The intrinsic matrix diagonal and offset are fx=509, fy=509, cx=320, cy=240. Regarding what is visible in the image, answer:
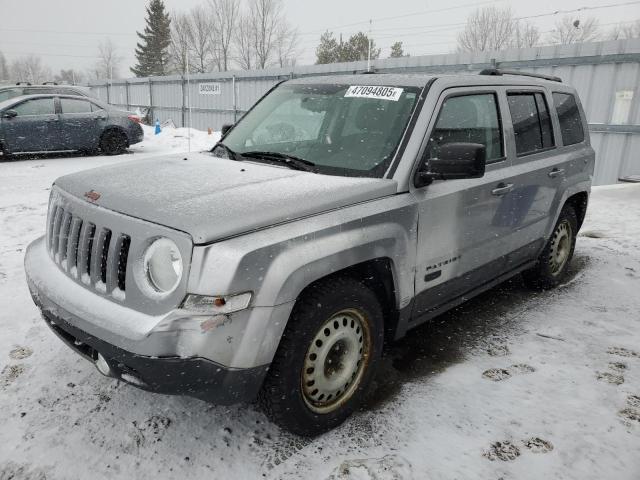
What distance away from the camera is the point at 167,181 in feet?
8.93

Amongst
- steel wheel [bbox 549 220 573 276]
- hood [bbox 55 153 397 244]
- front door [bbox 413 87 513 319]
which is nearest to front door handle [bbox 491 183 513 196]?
front door [bbox 413 87 513 319]

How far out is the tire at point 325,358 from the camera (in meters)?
2.35

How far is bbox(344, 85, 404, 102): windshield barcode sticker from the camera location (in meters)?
3.20

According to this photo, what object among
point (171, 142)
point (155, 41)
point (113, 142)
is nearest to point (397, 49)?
point (155, 41)

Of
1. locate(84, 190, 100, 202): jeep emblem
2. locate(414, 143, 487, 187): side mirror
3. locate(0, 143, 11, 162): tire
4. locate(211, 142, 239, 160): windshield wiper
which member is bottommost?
locate(0, 143, 11, 162): tire

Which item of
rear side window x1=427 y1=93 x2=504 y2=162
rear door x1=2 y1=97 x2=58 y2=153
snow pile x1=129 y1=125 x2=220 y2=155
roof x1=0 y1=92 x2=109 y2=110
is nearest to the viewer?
rear side window x1=427 y1=93 x2=504 y2=162

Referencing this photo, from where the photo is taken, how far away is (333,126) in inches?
130

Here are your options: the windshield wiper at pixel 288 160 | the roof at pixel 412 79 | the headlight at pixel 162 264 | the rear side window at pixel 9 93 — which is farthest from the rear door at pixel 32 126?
the headlight at pixel 162 264

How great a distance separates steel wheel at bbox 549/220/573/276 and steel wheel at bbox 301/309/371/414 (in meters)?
2.71

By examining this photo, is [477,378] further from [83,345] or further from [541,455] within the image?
[83,345]

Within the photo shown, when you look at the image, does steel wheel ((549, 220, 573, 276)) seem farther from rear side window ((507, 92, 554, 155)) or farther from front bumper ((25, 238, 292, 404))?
front bumper ((25, 238, 292, 404))

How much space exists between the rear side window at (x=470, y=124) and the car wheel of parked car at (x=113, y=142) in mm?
11011

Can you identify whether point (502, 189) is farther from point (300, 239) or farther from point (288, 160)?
point (300, 239)

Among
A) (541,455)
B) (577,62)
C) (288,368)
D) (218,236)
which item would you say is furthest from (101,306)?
(577,62)
